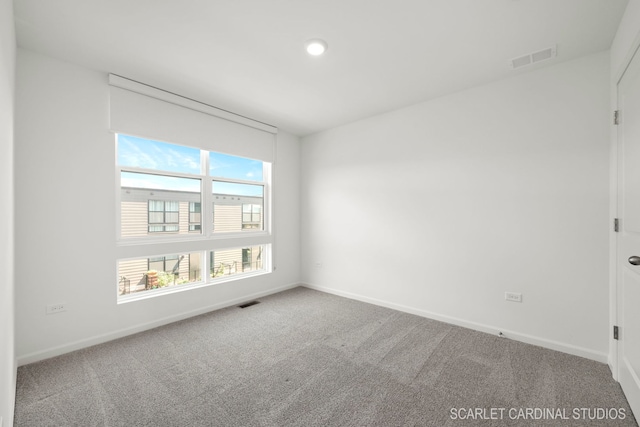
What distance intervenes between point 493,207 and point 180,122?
12.4ft

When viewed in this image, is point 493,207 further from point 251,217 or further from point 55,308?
point 55,308

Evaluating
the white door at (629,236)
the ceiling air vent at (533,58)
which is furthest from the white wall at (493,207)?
the white door at (629,236)

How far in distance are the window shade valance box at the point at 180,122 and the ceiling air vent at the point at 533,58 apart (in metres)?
3.19

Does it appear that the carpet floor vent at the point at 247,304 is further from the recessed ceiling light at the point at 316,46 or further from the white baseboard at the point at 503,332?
the recessed ceiling light at the point at 316,46

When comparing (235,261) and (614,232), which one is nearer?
(614,232)

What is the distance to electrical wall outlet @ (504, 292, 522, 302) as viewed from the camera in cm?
268

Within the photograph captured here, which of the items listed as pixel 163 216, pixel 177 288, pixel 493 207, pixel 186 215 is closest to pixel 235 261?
pixel 177 288

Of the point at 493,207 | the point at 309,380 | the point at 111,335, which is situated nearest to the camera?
the point at 309,380

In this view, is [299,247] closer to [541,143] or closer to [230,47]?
[230,47]

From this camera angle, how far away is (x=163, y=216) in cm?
323

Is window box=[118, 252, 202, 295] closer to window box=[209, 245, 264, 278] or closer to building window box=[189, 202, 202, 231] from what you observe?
window box=[209, 245, 264, 278]

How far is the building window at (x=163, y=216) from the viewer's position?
10.3 feet

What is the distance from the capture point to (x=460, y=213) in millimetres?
3061

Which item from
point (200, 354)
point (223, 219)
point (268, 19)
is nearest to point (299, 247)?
point (223, 219)
